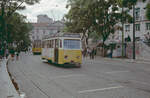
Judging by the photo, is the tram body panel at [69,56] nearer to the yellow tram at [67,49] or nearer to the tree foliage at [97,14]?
the yellow tram at [67,49]

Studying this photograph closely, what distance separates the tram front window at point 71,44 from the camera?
16812 millimetres

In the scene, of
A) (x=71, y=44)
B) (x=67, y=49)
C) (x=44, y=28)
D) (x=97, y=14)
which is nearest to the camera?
(x=67, y=49)

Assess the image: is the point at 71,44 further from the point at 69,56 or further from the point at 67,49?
the point at 69,56

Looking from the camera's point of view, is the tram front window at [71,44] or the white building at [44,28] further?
the white building at [44,28]

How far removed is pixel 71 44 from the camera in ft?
55.9

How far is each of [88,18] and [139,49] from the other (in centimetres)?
1029

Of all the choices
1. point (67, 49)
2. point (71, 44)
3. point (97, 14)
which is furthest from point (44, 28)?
point (67, 49)

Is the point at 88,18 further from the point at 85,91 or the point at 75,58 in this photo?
the point at 85,91

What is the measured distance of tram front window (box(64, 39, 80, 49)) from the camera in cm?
1681

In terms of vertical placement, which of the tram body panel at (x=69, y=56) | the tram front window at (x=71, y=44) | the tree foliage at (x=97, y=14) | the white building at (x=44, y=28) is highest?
the white building at (x=44, y=28)

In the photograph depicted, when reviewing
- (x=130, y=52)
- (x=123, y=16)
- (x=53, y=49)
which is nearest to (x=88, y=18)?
(x=123, y=16)

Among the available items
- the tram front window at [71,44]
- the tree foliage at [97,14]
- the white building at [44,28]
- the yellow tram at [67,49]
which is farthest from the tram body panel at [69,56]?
the white building at [44,28]

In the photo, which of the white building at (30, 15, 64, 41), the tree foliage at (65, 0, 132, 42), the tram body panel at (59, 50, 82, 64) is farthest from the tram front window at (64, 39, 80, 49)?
the white building at (30, 15, 64, 41)

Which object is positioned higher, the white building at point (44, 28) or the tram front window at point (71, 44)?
the white building at point (44, 28)
